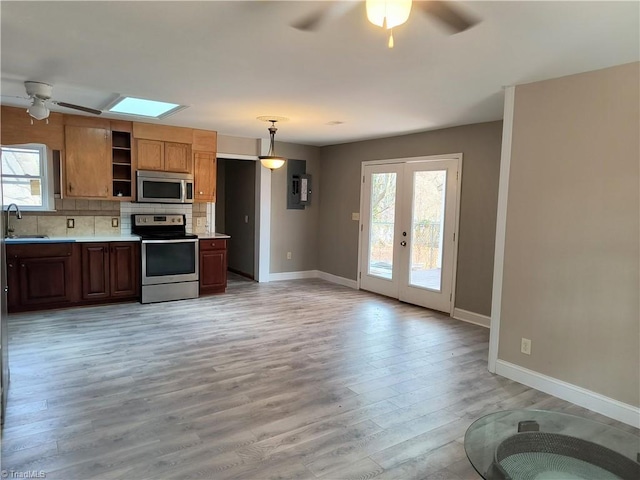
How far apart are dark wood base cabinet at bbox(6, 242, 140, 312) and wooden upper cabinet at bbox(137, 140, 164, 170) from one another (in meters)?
1.11

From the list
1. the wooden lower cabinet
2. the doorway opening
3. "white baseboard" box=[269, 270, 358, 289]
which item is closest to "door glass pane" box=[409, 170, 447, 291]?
"white baseboard" box=[269, 270, 358, 289]

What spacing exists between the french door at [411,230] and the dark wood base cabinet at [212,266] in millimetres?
2263

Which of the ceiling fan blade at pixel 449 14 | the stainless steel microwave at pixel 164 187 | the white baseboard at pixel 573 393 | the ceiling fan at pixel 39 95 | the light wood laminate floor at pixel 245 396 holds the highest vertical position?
the ceiling fan blade at pixel 449 14

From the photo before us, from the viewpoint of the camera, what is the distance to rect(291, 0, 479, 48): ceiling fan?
5.47ft

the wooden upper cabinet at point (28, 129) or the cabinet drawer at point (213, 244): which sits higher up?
the wooden upper cabinet at point (28, 129)

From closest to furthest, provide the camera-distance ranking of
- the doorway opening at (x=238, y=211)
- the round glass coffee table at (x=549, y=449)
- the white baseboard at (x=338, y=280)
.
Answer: the round glass coffee table at (x=549, y=449) → the white baseboard at (x=338, y=280) → the doorway opening at (x=238, y=211)

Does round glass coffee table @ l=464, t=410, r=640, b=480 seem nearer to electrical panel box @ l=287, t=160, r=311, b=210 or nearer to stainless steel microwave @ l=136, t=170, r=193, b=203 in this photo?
stainless steel microwave @ l=136, t=170, r=193, b=203

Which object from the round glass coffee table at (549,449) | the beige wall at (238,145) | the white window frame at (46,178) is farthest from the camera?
the beige wall at (238,145)

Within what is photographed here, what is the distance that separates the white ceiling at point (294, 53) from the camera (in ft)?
7.32

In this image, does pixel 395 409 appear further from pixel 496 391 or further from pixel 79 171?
pixel 79 171

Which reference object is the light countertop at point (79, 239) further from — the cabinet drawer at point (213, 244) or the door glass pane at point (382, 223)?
the door glass pane at point (382, 223)

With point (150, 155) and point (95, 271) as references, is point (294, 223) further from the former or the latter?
point (95, 271)

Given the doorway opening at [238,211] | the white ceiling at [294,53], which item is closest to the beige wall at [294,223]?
the doorway opening at [238,211]

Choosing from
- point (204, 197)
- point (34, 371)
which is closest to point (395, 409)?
point (34, 371)
